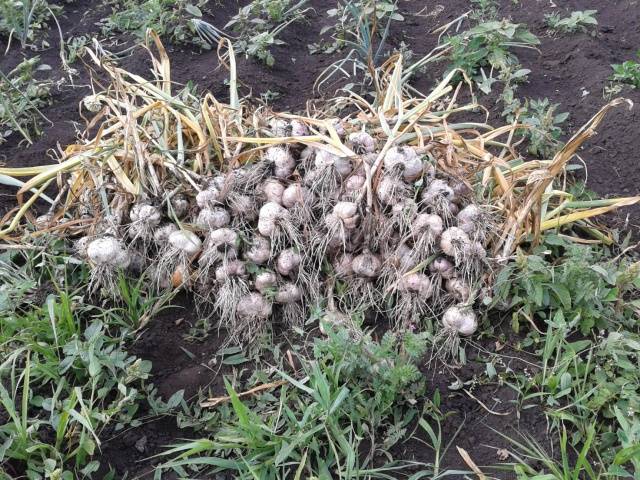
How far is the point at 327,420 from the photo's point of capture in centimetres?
165

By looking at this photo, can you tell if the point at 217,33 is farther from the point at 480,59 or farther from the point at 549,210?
the point at 549,210

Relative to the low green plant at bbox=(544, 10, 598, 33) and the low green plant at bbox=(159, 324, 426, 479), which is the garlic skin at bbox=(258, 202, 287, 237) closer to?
the low green plant at bbox=(159, 324, 426, 479)

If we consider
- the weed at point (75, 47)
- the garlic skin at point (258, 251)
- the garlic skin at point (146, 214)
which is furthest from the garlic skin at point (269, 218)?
the weed at point (75, 47)

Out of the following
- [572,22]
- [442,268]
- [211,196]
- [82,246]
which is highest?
[572,22]

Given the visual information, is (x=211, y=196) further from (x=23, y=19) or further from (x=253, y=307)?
(x=23, y=19)

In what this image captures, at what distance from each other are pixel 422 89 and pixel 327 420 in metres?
1.95

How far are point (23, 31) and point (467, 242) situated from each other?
2658 mm

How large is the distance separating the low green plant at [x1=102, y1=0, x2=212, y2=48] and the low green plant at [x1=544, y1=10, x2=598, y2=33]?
1.89m

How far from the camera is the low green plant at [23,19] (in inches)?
124

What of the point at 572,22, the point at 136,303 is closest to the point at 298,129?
the point at 136,303

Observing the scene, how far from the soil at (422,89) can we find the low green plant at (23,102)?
0.06m

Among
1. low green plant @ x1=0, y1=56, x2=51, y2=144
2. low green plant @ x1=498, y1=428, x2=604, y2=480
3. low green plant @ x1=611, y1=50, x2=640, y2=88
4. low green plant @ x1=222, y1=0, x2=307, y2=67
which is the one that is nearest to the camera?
low green plant @ x1=498, y1=428, x2=604, y2=480

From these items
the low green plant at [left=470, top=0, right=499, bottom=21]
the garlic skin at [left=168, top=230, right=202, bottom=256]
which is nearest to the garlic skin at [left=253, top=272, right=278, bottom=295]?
→ the garlic skin at [left=168, top=230, right=202, bottom=256]

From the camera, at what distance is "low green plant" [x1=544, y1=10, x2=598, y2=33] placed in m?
3.19
